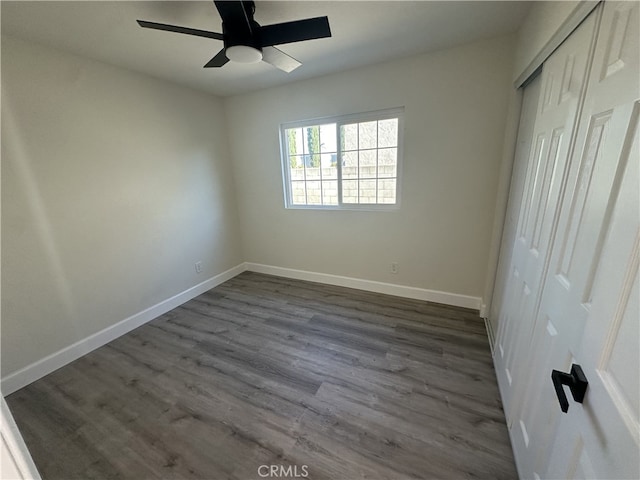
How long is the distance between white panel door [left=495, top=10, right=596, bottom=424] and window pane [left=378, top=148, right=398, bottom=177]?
133 cm

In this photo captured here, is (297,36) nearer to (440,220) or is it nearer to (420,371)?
(440,220)

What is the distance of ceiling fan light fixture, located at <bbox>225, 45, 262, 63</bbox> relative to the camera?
4.76ft

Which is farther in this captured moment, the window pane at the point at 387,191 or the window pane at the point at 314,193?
the window pane at the point at 314,193

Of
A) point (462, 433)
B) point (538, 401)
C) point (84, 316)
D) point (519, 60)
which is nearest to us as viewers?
point (538, 401)

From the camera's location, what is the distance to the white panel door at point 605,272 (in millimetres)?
539

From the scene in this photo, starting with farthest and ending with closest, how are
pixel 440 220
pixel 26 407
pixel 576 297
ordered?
1. pixel 440 220
2. pixel 26 407
3. pixel 576 297

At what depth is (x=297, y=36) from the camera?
146 cm

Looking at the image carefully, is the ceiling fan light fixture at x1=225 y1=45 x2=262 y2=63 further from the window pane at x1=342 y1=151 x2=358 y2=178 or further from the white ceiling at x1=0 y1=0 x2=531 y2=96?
the window pane at x1=342 y1=151 x2=358 y2=178

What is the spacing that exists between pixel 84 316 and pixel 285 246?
7.16ft

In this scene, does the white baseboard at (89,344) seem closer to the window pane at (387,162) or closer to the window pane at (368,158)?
the window pane at (368,158)

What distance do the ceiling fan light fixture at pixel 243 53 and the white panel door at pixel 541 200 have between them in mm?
1535

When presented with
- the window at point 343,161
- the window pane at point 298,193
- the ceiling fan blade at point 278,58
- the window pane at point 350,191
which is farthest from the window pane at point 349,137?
the ceiling fan blade at point 278,58

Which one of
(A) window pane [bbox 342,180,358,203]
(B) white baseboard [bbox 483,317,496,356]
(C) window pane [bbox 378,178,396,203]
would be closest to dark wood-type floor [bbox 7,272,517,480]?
(B) white baseboard [bbox 483,317,496,356]

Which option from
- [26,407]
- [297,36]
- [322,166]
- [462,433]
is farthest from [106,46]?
[462,433]
